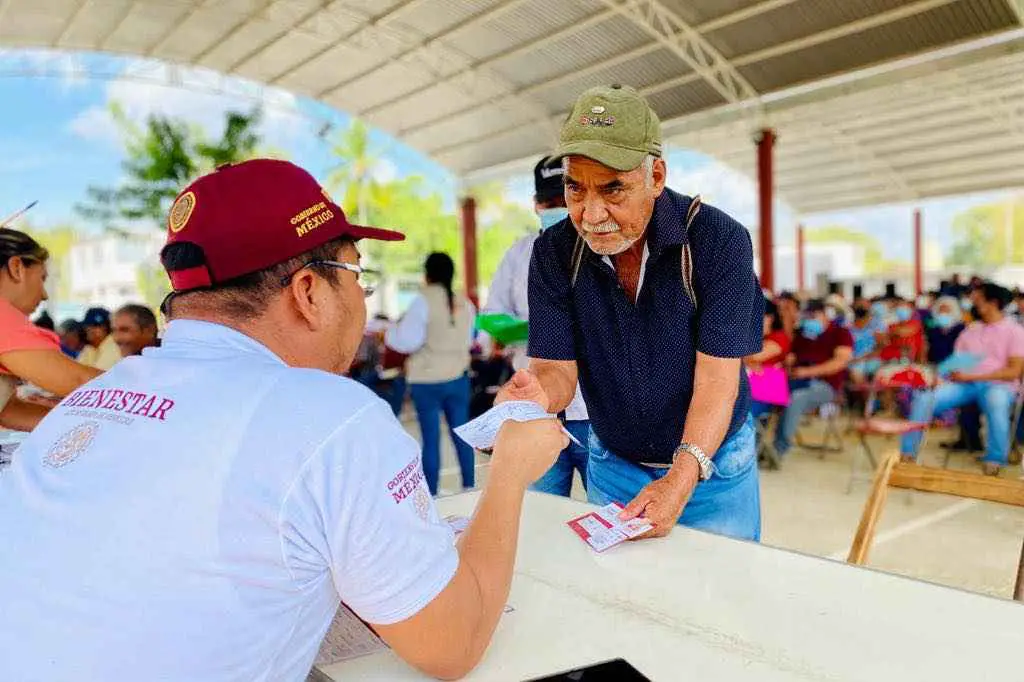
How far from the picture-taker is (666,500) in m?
1.72

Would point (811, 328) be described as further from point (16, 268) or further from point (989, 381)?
point (16, 268)

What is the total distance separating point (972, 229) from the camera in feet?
209

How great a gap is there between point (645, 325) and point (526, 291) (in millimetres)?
1229

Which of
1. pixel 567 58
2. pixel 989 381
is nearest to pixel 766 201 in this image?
pixel 567 58

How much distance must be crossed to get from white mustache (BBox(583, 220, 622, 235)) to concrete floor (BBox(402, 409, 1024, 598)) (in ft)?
6.54

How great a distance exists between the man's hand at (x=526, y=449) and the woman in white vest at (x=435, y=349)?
4039mm

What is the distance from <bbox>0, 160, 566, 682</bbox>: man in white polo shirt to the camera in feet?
2.97

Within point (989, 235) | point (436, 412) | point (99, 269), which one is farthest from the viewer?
point (989, 235)

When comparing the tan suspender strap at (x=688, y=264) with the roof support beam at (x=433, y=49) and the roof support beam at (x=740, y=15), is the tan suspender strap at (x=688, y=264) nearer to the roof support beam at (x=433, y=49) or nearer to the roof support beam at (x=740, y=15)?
the roof support beam at (x=740, y=15)

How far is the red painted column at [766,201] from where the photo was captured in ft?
46.9

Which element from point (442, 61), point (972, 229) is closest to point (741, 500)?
point (442, 61)

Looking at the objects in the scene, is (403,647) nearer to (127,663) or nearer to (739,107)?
(127,663)

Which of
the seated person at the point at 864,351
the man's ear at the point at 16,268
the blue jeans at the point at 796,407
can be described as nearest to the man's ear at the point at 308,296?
the man's ear at the point at 16,268

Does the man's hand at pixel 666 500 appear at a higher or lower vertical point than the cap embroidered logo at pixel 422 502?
lower
